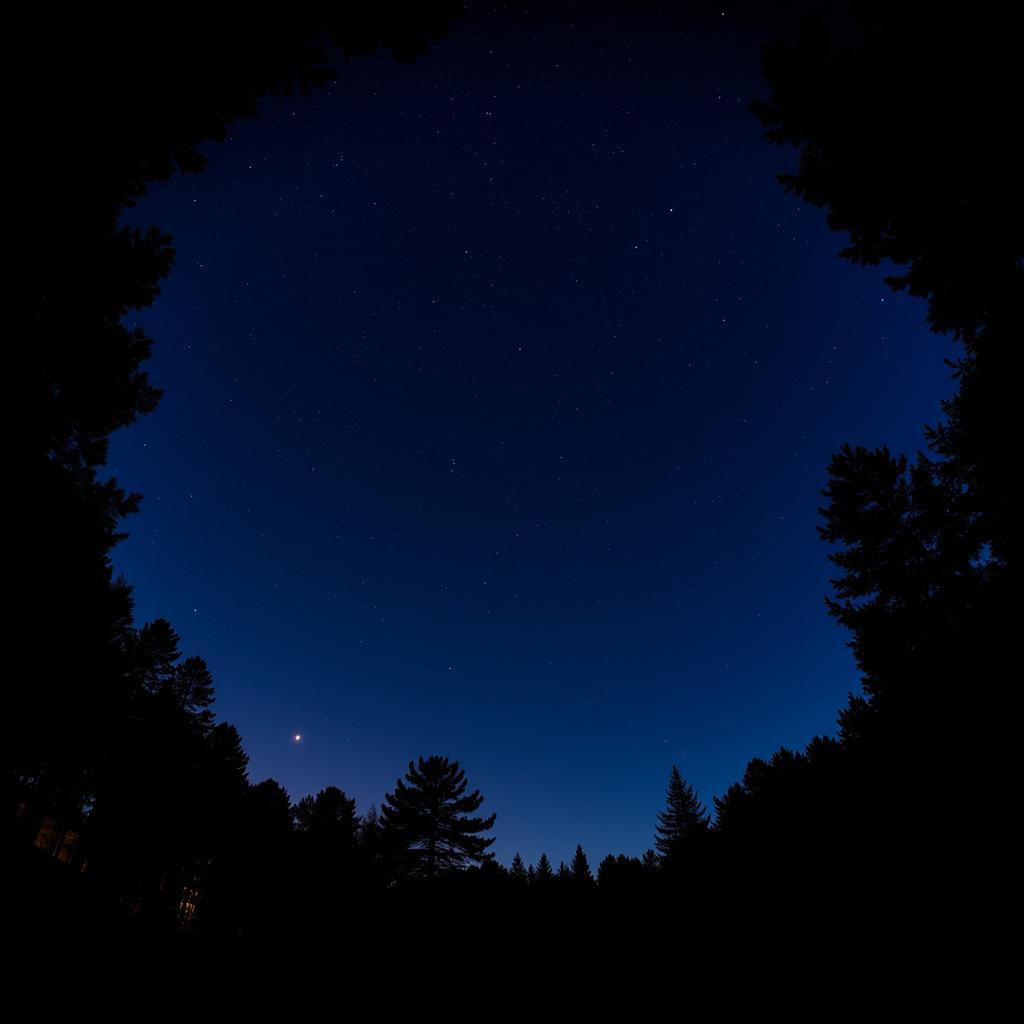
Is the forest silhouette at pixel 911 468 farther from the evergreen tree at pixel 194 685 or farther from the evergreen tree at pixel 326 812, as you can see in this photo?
the evergreen tree at pixel 326 812

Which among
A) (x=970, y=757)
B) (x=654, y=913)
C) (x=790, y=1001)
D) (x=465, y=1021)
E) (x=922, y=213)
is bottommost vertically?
(x=465, y=1021)

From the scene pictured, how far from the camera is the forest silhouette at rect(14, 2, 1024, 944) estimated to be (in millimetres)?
3818

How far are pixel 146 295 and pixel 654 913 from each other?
15856 mm

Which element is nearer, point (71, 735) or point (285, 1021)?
point (285, 1021)

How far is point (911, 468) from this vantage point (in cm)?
1727

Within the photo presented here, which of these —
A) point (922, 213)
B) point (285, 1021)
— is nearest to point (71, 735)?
point (285, 1021)

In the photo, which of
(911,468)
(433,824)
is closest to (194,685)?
(433,824)

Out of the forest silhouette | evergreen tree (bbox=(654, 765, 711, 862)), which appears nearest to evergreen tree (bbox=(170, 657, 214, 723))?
the forest silhouette

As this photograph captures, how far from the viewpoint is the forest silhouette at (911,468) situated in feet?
12.5

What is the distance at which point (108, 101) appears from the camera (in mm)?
3244

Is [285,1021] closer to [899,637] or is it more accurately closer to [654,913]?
[654,913]

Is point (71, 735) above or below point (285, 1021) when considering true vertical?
above

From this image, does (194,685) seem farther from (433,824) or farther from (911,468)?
(911,468)

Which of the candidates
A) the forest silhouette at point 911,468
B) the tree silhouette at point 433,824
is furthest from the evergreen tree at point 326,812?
the forest silhouette at point 911,468
